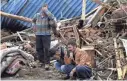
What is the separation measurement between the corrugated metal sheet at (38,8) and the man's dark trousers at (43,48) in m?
5.76

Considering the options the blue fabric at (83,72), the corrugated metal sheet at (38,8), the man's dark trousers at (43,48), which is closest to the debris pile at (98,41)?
the blue fabric at (83,72)

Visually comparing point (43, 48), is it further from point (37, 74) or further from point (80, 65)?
point (80, 65)

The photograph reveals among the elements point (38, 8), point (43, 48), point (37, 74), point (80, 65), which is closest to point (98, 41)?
point (43, 48)

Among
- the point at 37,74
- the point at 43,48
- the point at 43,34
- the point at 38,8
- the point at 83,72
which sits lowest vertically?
the point at 37,74

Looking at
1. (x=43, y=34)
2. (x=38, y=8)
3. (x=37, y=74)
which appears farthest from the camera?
(x=38, y=8)

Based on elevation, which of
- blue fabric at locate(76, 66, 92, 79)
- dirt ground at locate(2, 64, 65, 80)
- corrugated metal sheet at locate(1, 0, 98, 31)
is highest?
corrugated metal sheet at locate(1, 0, 98, 31)

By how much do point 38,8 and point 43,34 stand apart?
6730 mm

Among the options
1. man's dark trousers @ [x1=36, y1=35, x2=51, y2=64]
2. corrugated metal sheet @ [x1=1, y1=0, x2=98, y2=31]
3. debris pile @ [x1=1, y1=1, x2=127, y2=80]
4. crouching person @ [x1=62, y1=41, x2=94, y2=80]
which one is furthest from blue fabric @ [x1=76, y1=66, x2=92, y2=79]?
corrugated metal sheet @ [x1=1, y1=0, x2=98, y2=31]

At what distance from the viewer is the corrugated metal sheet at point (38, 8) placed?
1812 centimetres

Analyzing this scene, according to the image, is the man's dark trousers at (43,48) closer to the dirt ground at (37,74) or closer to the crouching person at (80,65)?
the dirt ground at (37,74)

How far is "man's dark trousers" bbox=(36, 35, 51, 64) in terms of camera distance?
1223 centimetres

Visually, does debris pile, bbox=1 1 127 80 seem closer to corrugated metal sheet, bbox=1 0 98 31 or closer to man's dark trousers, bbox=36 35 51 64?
man's dark trousers, bbox=36 35 51 64

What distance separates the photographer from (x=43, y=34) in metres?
12.3

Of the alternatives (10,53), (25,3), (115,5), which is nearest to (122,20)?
(115,5)
